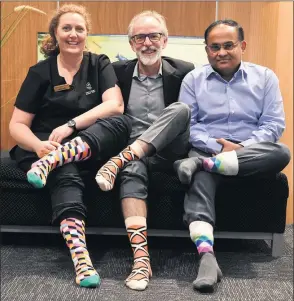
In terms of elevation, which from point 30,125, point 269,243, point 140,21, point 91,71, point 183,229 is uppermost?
point 140,21

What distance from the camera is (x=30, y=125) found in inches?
95.2

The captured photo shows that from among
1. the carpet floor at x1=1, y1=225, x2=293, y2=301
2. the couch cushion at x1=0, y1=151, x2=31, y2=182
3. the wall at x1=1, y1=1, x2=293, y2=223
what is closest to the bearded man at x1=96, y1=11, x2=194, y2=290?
the carpet floor at x1=1, y1=225, x2=293, y2=301

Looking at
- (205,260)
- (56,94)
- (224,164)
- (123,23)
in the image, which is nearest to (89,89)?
(56,94)

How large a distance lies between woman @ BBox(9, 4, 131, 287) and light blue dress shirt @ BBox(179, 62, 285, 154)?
37 cm

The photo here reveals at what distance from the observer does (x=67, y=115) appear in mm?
2410

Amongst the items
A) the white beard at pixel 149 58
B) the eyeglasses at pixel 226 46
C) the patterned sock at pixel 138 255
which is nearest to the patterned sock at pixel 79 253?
the patterned sock at pixel 138 255

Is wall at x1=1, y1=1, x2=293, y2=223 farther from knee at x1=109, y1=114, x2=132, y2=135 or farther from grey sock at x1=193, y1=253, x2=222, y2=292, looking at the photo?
grey sock at x1=193, y1=253, x2=222, y2=292

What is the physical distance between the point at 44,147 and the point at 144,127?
1.75 ft

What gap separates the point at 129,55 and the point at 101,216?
1.31 m

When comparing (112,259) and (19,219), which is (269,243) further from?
(19,219)

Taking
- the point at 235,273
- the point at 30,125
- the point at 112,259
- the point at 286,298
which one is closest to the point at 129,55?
the point at 30,125

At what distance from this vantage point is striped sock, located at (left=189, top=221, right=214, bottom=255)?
1.96 metres

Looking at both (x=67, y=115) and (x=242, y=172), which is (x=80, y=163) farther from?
(x=242, y=172)

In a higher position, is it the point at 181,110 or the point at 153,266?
the point at 181,110
